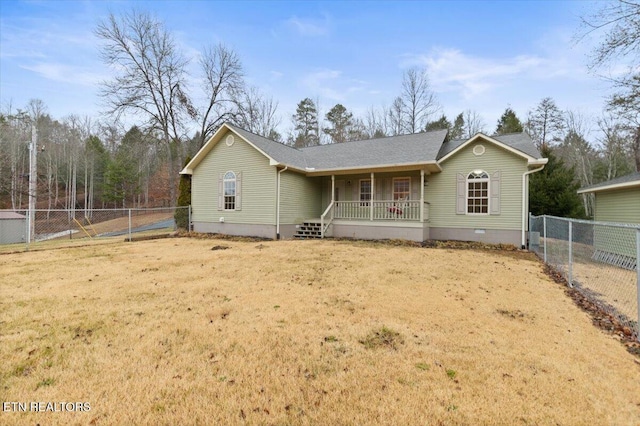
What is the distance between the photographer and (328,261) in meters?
8.03

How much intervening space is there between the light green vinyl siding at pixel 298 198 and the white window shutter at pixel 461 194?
21.8 feet

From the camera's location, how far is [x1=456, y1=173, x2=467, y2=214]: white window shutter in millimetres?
12123

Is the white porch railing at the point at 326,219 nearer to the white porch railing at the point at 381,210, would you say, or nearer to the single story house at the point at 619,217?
the white porch railing at the point at 381,210

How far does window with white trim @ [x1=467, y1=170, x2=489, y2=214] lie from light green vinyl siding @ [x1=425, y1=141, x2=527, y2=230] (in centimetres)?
20

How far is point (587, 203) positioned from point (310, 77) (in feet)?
91.5

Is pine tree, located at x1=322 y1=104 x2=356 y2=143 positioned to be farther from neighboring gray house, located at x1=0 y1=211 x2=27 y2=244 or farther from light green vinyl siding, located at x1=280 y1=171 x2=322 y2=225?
neighboring gray house, located at x1=0 y1=211 x2=27 y2=244

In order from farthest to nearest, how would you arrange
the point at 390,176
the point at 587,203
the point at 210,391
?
the point at 587,203, the point at 390,176, the point at 210,391

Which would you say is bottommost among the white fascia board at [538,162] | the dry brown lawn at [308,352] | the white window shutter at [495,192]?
the dry brown lawn at [308,352]

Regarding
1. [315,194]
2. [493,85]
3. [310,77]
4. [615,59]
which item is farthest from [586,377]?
[310,77]

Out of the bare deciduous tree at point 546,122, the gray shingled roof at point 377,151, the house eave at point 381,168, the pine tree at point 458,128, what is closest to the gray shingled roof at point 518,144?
the gray shingled roof at point 377,151

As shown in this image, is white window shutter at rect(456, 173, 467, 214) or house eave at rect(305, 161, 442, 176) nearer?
house eave at rect(305, 161, 442, 176)

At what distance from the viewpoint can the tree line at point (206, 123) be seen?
61.5 feet

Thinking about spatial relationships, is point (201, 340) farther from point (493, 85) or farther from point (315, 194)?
point (493, 85)

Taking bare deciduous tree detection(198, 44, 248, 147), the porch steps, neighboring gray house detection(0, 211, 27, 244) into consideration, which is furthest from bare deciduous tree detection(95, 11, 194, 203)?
the porch steps
